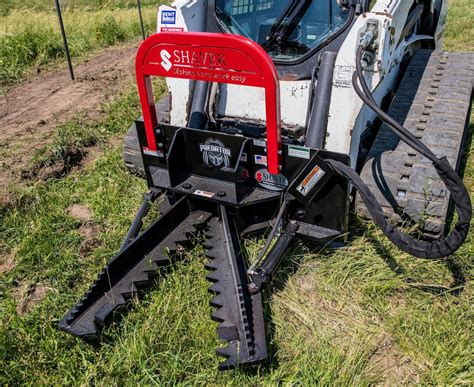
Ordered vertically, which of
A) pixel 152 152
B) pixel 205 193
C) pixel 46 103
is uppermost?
pixel 152 152

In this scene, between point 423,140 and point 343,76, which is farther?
point 423,140

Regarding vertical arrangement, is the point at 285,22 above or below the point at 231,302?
above

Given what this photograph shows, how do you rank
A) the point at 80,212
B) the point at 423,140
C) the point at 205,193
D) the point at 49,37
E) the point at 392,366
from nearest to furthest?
the point at 392,366, the point at 205,193, the point at 423,140, the point at 80,212, the point at 49,37

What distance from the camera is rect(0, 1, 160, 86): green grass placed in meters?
8.35

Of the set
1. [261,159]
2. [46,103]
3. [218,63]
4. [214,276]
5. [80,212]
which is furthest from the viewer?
[46,103]

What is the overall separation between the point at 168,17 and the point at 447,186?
2359 mm

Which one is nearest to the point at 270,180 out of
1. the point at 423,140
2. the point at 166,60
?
the point at 166,60

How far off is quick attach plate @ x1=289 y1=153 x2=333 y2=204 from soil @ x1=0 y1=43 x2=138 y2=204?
2557mm

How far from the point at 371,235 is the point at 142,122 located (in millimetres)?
1736

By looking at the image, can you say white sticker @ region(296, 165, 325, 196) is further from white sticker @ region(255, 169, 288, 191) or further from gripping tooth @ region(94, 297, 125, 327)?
gripping tooth @ region(94, 297, 125, 327)

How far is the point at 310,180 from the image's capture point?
3.08 m

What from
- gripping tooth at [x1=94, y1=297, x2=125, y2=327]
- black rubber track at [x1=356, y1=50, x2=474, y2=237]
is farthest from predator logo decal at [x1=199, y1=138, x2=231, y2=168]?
gripping tooth at [x1=94, y1=297, x2=125, y2=327]

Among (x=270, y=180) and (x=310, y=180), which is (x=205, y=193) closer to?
(x=270, y=180)

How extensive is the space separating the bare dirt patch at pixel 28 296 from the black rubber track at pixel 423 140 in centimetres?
215
